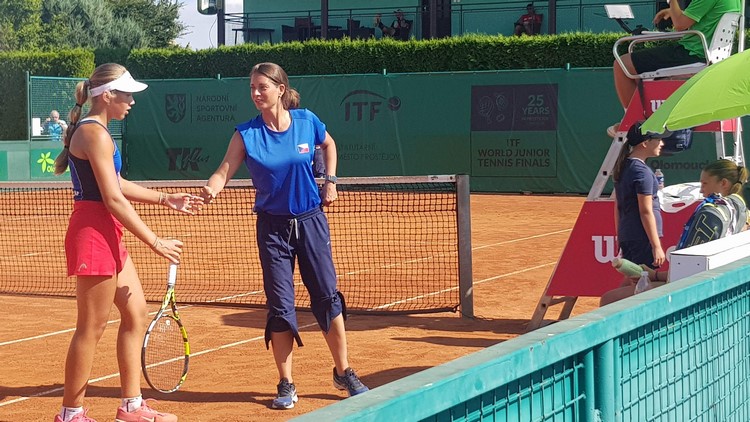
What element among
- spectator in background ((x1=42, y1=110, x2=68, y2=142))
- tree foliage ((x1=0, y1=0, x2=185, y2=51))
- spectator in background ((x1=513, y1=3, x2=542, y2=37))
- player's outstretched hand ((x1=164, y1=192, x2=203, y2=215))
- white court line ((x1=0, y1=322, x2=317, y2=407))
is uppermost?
tree foliage ((x1=0, y1=0, x2=185, y2=51))

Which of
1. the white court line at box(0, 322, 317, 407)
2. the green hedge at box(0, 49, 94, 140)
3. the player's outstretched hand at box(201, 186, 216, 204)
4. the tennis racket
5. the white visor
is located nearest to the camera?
the white visor

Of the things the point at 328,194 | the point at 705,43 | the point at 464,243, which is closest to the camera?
the point at 328,194

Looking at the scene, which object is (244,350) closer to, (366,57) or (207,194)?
(207,194)

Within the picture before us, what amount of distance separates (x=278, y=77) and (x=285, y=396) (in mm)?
1654

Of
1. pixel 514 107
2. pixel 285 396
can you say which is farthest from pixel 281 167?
pixel 514 107

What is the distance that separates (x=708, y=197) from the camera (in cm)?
559

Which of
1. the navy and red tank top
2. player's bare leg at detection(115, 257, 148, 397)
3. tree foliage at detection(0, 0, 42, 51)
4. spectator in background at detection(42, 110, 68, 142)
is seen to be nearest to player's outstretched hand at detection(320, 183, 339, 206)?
player's bare leg at detection(115, 257, 148, 397)

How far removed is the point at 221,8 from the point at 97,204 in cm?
2938

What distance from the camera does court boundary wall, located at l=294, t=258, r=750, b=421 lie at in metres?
1.83

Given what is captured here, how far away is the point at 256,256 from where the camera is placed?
13594mm

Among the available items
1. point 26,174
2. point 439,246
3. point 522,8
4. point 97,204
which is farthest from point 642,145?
point 522,8

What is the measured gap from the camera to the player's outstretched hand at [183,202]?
5.10m

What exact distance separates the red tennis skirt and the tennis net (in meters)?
3.56

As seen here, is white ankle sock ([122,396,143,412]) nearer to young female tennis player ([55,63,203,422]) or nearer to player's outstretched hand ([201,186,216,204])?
young female tennis player ([55,63,203,422])
